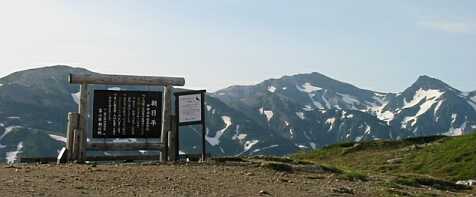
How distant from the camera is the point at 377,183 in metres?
24.7

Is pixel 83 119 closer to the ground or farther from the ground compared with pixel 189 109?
closer to the ground

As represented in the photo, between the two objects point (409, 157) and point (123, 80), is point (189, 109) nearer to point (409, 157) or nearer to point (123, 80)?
point (123, 80)

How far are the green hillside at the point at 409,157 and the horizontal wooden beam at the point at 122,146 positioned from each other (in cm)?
1056

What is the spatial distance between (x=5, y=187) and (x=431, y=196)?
43.0 ft

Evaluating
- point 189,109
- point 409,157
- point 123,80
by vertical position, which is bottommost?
point 409,157

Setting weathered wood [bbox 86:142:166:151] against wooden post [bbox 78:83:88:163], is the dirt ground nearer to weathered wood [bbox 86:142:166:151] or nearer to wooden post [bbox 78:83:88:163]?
wooden post [bbox 78:83:88:163]

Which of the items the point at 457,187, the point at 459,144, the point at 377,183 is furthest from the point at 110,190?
the point at 459,144

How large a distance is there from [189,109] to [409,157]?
799 inches

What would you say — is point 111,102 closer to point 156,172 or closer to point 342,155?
point 156,172

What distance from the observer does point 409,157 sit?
43250 millimetres

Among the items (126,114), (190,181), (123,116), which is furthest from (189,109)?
(190,181)

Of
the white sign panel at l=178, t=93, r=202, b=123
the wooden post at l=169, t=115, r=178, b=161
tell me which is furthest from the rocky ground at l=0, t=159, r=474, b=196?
the white sign panel at l=178, t=93, r=202, b=123

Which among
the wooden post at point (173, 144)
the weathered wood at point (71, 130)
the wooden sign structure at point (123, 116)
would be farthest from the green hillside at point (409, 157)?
the weathered wood at point (71, 130)

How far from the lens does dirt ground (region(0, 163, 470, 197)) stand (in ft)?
60.1
